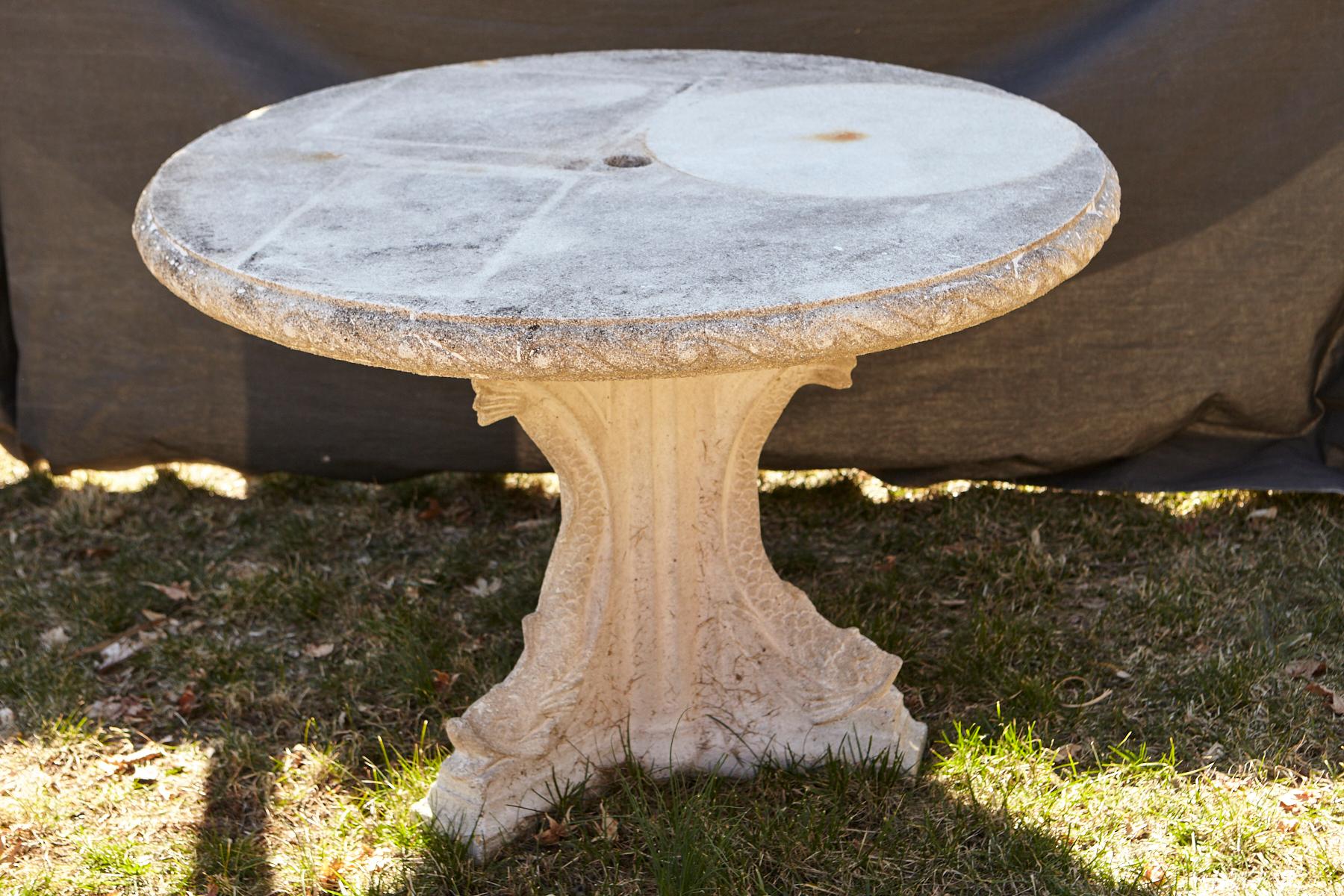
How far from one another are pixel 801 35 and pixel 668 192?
1.34 metres

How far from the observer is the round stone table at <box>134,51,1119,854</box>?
1.62 meters

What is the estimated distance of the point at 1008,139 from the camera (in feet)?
7.17

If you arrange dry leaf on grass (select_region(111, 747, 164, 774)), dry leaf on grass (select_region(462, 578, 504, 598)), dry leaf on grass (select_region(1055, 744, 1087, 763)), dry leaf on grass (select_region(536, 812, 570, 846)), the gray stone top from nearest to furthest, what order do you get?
the gray stone top
dry leaf on grass (select_region(536, 812, 570, 846))
dry leaf on grass (select_region(1055, 744, 1087, 763))
dry leaf on grass (select_region(111, 747, 164, 774))
dry leaf on grass (select_region(462, 578, 504, 598))

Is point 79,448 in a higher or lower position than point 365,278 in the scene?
lower

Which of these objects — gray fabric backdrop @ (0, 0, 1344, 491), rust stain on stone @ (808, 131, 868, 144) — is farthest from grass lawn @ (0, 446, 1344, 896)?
rust stain on stone @ (808, 131, 868, 144)

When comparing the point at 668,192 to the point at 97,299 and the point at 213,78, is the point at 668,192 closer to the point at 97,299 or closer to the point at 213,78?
the point at 213,78

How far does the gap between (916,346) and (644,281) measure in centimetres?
179

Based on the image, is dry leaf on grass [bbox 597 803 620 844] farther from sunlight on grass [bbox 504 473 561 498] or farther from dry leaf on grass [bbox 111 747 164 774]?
sunlight on grass [bbox 504 473 561 498]

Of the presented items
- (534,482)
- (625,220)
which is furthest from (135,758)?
(625,220)

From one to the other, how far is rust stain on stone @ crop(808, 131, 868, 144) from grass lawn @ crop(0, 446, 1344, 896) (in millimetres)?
1053

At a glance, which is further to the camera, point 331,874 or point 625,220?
point 331,874

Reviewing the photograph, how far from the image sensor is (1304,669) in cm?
266

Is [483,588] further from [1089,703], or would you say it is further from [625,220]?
[625,220]

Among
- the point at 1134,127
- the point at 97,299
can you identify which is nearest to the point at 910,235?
the point at 1134,127
